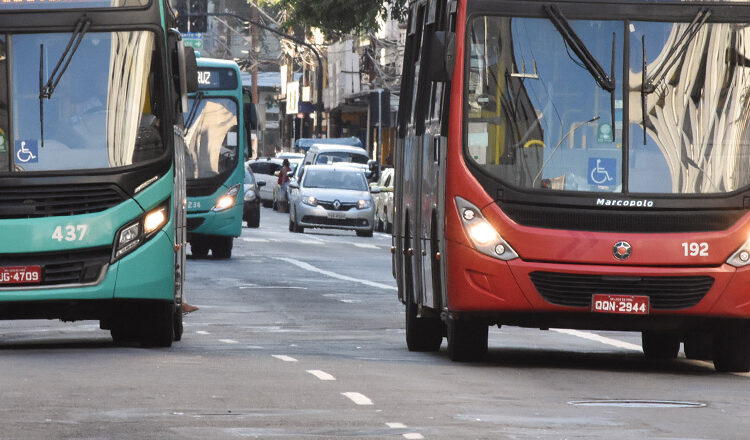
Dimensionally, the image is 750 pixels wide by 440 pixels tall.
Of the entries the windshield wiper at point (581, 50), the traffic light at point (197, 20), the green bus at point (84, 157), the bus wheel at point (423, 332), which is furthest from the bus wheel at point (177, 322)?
the traffic light at point (197, 20)

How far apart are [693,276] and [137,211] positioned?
4277 mm

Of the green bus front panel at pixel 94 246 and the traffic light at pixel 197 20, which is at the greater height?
the traffic light at pixel 197 20

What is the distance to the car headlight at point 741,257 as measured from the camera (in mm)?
14383

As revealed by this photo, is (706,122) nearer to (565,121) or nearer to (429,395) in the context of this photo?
(565,121)

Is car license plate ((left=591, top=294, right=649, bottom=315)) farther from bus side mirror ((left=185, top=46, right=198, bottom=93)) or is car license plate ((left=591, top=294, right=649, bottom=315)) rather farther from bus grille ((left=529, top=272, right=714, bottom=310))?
bus side mirror ((left=185, top=46, right=198, bottom=93))

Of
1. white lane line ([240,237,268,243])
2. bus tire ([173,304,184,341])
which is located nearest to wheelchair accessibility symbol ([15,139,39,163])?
bus tire ([173,304,184,341])

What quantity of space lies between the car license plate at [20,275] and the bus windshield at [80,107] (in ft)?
2.48

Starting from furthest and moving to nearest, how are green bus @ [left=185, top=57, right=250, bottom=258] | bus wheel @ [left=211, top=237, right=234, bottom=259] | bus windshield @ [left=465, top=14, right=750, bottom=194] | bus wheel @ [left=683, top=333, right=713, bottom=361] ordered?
bus wheel @ [left=211, top=237, right=234, bottom=259] → green bus @ [left=185, top=57, right=250, bottom=258] → bus wheel @ [left=683, top=333, right=713, bottom=361] → bus windshield @ [left=465, top=14, right=750, bottom=194]

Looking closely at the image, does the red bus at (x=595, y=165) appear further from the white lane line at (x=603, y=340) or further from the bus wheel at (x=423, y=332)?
the white lane line at (x=603, y=340)

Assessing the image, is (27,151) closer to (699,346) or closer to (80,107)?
(80,107)

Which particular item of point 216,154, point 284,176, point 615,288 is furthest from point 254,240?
point 615,288

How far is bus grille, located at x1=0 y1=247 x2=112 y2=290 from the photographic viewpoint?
51.5ft

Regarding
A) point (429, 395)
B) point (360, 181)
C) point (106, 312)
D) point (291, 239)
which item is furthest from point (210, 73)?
point (429, 395)

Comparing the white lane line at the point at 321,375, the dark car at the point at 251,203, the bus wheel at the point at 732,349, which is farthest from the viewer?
the dark car at the point at 251,203
